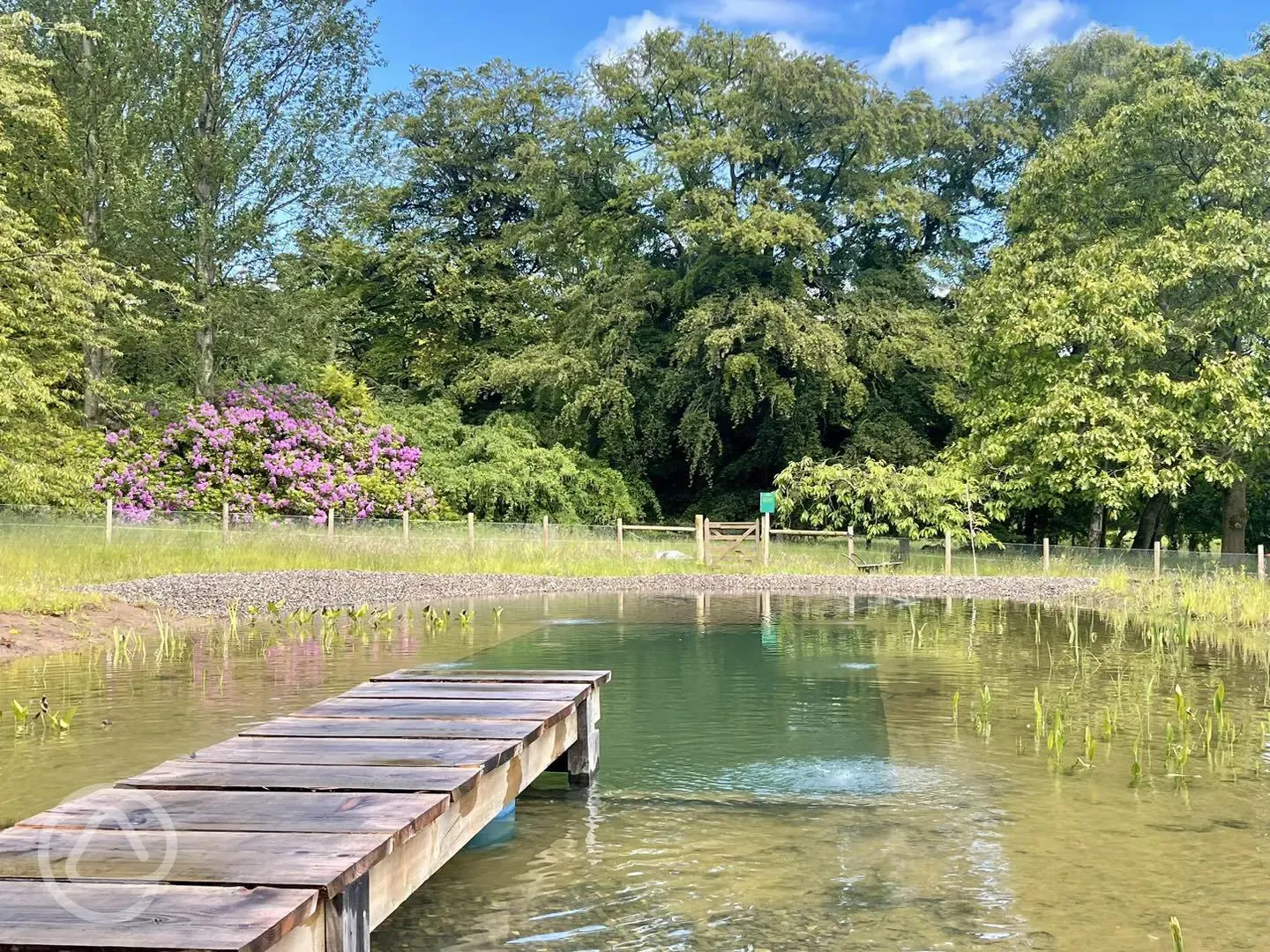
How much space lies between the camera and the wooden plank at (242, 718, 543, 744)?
5258 millimetres

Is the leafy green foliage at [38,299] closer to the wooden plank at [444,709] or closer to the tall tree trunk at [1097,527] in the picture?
the wooden plank at [444,709]

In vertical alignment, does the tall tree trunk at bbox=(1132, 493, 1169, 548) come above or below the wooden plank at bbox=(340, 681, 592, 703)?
above

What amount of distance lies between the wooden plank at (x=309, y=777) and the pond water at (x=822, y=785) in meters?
0.63

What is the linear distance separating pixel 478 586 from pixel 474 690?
45.9 feet

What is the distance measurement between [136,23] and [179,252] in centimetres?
513

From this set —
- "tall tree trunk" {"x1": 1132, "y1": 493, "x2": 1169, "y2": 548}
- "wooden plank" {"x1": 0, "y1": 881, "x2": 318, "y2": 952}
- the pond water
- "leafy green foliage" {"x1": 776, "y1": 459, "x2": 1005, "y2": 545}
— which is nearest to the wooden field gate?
"leafy green foliage" {"x1": 776, "y1": 459, "x2": 1005, "y2": 545}

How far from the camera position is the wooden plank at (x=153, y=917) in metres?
2.71

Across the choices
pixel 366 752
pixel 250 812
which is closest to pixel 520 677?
pixel 366 752

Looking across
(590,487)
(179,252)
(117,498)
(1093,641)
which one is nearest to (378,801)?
(1093,641)

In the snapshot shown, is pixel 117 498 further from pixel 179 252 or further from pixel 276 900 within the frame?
pixel 276 900

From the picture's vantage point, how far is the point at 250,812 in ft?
12.7

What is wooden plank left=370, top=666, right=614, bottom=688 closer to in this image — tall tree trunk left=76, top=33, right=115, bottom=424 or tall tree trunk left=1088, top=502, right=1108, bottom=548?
tall tree trunk left=76, top=33, right=115, bottom=424

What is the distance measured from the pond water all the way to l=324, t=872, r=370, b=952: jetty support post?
1.11m

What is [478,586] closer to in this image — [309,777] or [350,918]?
[309,777]
